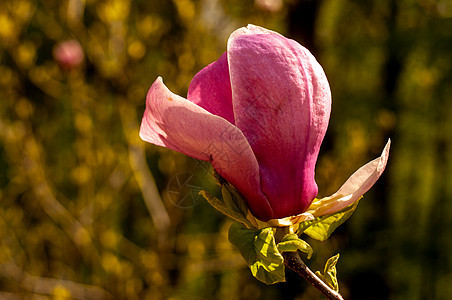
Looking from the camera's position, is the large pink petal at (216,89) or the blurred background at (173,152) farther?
the blurred background at (173,152)

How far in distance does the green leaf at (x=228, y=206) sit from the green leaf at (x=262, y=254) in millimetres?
15

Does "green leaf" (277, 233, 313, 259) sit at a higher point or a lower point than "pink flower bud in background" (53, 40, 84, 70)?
higher

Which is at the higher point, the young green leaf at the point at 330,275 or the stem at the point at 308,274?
the stem at the point at 308,274

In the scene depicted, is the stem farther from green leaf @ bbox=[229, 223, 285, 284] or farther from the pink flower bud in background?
the pink flower bud in background

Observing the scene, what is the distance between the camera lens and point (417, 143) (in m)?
3.12

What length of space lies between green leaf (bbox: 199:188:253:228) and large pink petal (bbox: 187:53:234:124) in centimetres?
6

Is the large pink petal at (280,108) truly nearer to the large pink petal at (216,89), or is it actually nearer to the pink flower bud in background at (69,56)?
the large pink petal at (216,89)

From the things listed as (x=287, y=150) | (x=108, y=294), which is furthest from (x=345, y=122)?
(x=287, y=150)

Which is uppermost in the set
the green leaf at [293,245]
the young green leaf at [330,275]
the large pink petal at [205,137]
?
the large pink petal at [205,137]

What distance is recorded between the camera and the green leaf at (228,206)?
1.17ft

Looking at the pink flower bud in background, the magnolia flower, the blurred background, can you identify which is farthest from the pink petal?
the pink flower bud in background

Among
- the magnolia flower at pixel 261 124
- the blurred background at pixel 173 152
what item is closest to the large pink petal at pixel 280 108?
the magnolia flower at pixel 261 124

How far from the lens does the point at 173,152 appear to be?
1682 millimetres

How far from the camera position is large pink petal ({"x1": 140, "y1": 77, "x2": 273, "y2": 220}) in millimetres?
324
